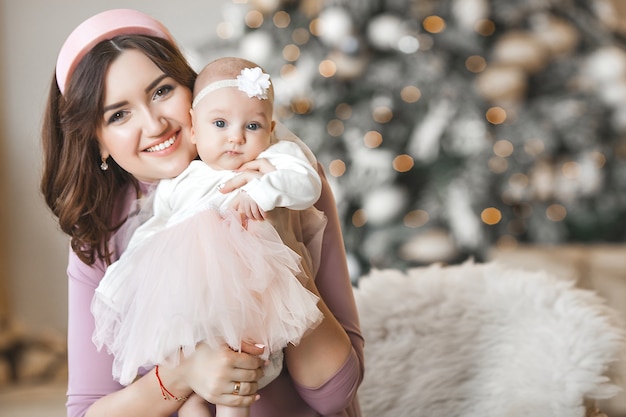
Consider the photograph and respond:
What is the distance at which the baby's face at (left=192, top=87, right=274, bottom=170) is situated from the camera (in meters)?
1.36

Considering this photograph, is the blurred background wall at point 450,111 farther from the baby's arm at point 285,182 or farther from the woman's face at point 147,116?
the baby's arm at point 285,182

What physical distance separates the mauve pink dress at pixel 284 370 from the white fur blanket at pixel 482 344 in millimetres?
388

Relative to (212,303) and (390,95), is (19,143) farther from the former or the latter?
(212,303)

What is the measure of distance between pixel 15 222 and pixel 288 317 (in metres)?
3.40

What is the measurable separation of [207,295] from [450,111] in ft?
8.89

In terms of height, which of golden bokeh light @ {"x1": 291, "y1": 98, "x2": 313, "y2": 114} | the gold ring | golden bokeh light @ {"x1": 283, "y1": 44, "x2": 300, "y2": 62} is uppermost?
golden bokeh light @ {"x1": 283, "y1": 44, "x2": 300, "y2": 62}

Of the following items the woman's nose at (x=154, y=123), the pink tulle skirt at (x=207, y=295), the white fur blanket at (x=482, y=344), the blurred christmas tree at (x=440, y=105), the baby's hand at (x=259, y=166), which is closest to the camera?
the pink tulle skirt at (x=207, y=295)

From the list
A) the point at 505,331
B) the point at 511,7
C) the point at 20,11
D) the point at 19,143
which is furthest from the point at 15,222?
the point at 505,331

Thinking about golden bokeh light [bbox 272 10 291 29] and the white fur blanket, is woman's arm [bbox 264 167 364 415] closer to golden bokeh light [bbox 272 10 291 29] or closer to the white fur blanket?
the white fur blanket

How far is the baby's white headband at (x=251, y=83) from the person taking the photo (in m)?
1.37

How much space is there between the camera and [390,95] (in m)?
3.77

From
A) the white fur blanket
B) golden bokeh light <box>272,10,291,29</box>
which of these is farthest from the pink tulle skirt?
golden bokeh light <box>272,10,291,29</box>

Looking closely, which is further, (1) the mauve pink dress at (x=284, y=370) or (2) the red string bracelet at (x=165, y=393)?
(1) the mauve pink dress at (x=284, y=370)

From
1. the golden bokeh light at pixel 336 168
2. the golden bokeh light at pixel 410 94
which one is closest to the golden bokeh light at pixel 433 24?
the golden bokeh light at pixel 410 94
